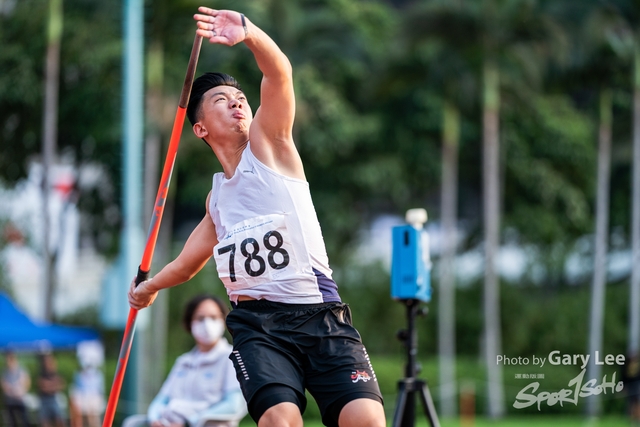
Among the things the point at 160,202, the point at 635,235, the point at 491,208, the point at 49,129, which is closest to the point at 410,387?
the point at 160,202

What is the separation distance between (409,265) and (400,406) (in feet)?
3.39

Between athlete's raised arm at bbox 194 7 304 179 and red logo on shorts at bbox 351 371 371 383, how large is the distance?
0.90 m

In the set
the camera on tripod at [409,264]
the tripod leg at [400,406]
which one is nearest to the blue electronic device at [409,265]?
the camera on tripod at [409,264]

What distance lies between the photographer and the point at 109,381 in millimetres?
24234

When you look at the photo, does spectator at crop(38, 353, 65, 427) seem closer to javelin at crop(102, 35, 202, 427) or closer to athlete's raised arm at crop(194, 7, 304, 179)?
javelin at crop(102, 35, 202, 427)

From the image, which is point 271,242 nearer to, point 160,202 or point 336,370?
point 336,370

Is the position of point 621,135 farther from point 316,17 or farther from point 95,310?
point 95,310

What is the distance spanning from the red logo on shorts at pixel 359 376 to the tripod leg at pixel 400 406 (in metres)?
3.03

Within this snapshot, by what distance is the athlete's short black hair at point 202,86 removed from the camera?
4.94 metres

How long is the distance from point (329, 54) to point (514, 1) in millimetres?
4756

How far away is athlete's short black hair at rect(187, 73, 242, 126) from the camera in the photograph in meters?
4.94

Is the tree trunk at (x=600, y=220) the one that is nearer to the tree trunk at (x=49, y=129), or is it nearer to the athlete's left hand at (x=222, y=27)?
the tree trunk at (x=49, y=129)

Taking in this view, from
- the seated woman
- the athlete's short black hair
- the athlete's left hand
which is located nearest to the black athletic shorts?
the athlete's short black hair

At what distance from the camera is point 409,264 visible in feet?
25.7
